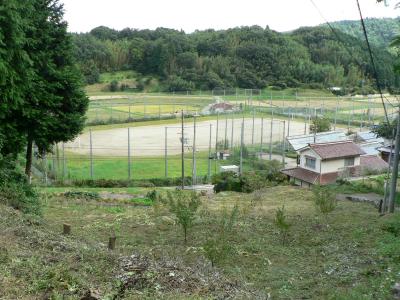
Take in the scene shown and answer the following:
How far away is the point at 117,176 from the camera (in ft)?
92.8

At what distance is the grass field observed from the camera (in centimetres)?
529

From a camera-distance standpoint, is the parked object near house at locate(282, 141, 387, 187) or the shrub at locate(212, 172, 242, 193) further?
the parked object near house at locate(282, 141, 387, 187)

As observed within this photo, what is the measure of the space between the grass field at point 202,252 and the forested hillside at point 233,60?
58.7 metres

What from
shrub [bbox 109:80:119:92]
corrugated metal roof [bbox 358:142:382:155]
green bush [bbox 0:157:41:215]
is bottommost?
corrugated metal roof [bbox 358:142:382:155]

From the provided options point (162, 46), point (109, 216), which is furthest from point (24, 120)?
point (162, 46)

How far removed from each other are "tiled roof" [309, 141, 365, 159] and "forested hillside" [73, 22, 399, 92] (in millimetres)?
45303

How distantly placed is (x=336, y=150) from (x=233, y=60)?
2152 inches

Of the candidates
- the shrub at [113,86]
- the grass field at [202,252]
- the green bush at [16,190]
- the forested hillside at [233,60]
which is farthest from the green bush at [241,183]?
the shrub at [113,86]

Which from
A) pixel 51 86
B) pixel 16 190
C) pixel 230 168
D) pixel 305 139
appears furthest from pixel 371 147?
pixel 16 190

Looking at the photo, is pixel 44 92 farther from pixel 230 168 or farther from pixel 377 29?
pixel 230 168

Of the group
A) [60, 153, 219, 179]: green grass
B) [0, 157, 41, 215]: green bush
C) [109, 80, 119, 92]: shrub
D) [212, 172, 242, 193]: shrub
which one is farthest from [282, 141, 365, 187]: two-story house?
[109, 80, 119, 92]: shrub

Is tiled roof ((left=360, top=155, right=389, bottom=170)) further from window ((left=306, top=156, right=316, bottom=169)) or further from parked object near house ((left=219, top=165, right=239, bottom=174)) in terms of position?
parked object near house ((left=219, top=165, right=239, bottom=174))

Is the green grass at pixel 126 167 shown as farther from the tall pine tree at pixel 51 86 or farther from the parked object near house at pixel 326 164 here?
the tall pine tree at pixel 51 86

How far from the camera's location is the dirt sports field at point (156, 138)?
35688 millimetres
